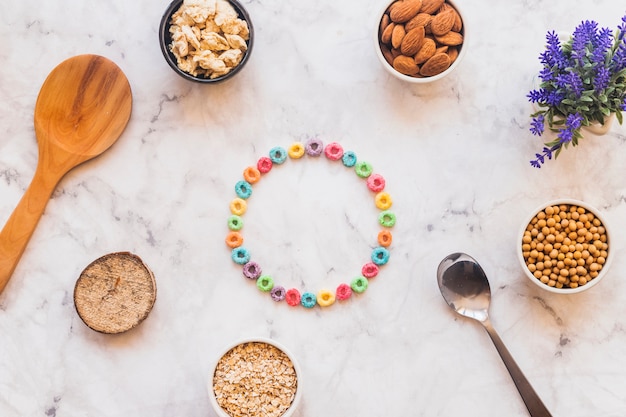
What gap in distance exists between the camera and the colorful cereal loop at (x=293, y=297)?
1408 mm

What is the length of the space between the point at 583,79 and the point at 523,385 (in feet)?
1.94

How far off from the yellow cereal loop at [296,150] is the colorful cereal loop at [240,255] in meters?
0.22

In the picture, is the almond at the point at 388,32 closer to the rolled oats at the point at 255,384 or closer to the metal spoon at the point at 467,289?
the metal spoon at the point at 467,289

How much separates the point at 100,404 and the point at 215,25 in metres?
0.79

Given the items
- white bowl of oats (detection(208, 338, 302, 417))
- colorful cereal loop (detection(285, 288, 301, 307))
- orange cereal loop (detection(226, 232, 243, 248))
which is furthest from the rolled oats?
orange cereal loop (detection(226, 232, 243, 248))

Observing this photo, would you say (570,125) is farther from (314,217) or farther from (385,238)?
(314,217)

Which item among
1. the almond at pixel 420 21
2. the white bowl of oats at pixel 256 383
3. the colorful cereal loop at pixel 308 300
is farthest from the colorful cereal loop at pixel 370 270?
the almond at pixel 420 21

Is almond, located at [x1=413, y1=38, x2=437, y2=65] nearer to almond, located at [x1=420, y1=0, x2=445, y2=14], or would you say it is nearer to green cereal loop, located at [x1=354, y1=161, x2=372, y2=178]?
almond, located at [x1=420, y1=0, x2=445, y2=14]

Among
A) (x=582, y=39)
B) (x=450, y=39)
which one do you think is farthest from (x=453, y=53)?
(x=582, y=39)

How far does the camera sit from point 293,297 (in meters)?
1.41

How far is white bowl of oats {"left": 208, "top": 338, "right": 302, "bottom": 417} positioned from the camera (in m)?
1.33

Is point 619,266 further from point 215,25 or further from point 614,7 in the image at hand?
point 215,25

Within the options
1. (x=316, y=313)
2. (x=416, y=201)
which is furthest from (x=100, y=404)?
(x=416, y=201)

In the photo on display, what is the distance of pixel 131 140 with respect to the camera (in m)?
1.43
